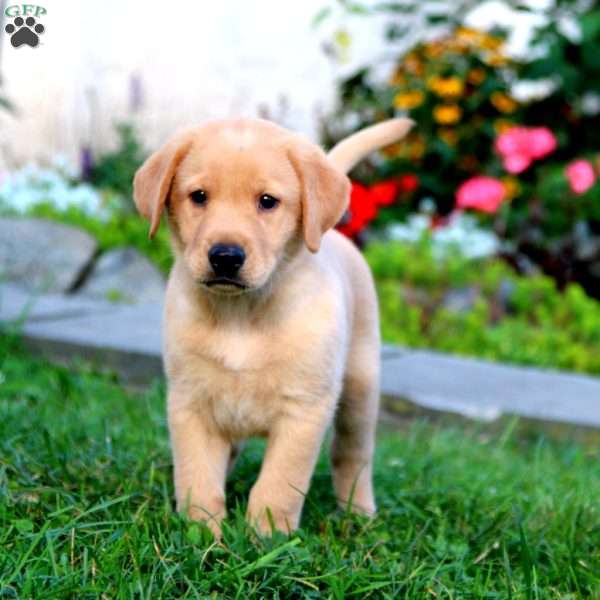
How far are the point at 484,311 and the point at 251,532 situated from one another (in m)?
→ 3.69

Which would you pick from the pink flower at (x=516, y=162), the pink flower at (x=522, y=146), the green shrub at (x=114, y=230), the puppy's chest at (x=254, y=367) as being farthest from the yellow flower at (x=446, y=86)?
the puppy's chest at (x=254, y=367)

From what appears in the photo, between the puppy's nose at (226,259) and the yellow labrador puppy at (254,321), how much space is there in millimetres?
84

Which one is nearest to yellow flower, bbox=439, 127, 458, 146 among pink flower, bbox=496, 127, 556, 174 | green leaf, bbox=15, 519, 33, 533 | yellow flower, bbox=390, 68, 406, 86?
yellow flower, bbox=390, 68, 406, 86

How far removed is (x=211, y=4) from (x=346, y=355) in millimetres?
6213

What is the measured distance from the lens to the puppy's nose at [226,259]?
2268 mm

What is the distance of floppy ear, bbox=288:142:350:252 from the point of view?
2.43 m

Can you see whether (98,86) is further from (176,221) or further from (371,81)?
(176,221)

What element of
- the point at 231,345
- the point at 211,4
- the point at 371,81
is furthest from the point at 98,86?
the point at 231,345

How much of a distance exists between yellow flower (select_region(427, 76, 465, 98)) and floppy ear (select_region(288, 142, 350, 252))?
16.8 feet

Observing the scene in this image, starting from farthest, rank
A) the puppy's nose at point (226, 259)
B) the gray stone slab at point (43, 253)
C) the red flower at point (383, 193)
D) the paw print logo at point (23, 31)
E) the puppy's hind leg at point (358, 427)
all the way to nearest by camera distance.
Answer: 1. the red flower at point (383, 193)
2. the gray stone slab at point (43, 253)
3. the paw print logo at point (23, 31)
4. the puppy's hind leg at point (358, 427)
5. the puppy's nose at point (226, 259)

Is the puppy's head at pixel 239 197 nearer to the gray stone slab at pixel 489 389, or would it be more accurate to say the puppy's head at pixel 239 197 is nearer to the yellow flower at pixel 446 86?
the gray stone slab at pixel 489 389

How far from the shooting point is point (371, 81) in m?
8.37

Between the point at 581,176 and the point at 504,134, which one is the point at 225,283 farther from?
the point at 504,134

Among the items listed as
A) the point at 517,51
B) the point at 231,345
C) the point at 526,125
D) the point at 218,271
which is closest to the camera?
the point at 218,271
